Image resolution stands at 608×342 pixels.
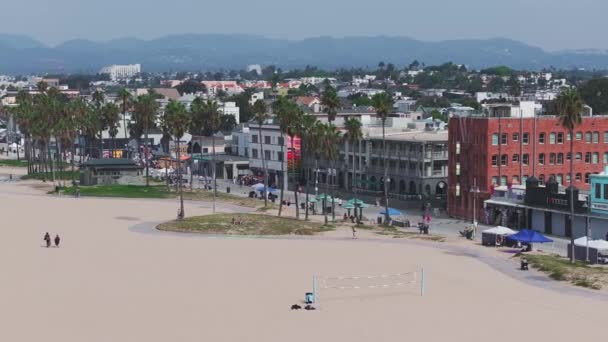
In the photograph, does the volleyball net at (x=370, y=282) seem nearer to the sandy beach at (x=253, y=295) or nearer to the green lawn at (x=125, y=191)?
the sandy beach at (x=253, y=295)

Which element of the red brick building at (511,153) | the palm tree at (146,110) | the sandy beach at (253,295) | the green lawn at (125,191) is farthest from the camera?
the palm tree at (146,110)

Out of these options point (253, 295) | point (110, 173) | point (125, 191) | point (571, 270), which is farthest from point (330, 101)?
point (110, 173)

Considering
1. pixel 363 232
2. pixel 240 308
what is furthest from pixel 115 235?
pixel 240 308

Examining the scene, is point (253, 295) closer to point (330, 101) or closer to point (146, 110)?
point (330, 101)

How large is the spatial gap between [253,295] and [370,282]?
25.3ft

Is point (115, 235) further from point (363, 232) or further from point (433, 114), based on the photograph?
point (433, 114)

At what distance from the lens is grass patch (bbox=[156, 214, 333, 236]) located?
81.4 meters

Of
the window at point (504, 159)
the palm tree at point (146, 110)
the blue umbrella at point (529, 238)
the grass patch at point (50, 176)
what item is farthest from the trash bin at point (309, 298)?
the grass patch at point (50, 176)

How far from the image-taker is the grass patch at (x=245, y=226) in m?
81.4

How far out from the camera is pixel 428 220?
87250 millimetres

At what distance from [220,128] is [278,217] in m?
111

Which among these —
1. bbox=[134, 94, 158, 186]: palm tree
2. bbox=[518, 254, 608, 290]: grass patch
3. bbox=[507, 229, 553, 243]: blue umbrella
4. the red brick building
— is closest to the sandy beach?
bbox=[518, 254, 608, 290]: grass patch

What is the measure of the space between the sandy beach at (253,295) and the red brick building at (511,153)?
63.2 ft

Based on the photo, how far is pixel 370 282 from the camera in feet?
188
